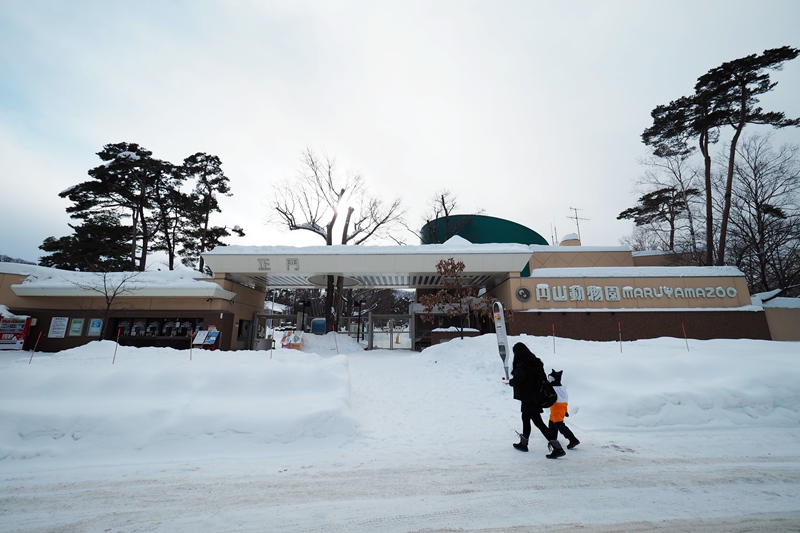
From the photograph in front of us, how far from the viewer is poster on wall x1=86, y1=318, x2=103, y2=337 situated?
1950cm

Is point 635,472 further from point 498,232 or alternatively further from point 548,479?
point 498,232

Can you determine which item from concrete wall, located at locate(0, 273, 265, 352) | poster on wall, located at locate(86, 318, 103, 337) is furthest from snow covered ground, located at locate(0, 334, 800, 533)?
poster on wall, located at locate(86, 318, 103, 337)

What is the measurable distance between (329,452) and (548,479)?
3.34 m

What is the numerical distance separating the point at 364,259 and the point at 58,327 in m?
19.1

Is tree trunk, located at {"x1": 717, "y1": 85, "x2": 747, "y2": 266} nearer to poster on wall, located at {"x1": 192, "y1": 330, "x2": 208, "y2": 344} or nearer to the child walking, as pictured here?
the child walking

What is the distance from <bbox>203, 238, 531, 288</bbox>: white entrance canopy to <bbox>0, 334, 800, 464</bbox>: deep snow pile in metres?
9.42

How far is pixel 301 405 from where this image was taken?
6750mm

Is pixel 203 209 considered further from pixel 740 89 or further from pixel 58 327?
pixel 740 89

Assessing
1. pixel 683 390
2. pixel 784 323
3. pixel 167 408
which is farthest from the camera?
pixel 784 323

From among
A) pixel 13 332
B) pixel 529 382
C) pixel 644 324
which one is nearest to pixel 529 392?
pixel 529 382

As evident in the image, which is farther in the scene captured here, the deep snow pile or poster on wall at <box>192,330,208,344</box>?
poster on wall at <box>192,330,208,344</box>

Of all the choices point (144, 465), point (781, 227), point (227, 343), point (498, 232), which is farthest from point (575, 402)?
point (781, 227)

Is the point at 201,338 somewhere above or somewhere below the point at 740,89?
below

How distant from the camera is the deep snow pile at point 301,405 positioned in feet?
17.9
